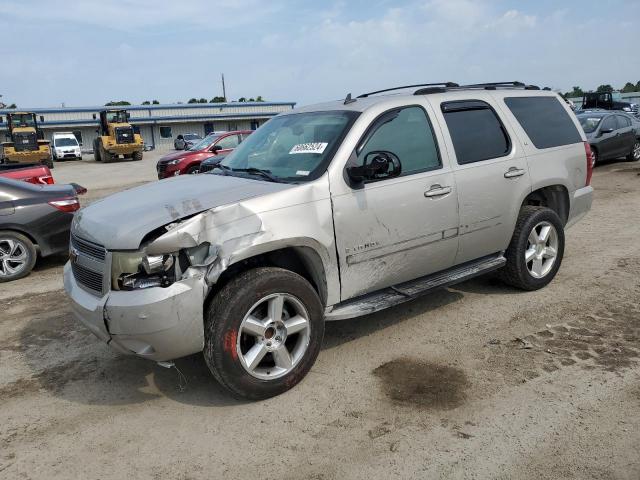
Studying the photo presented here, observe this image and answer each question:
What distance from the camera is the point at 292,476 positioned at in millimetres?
2889

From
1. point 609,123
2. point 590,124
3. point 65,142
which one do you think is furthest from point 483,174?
point 65,142

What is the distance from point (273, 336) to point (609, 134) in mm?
14800

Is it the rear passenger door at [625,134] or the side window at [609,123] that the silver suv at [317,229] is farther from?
the rear passenger door at [625,134]

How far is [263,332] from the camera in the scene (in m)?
3.55

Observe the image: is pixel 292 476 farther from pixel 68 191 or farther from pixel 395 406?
pixel 68 191

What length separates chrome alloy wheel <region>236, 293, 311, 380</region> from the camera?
11.6ft

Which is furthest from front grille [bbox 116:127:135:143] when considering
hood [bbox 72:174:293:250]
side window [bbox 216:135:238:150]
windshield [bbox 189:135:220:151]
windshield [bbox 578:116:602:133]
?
hood [bbox 72:174:293:250]

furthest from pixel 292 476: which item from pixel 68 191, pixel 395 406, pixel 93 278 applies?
pixel 68 191

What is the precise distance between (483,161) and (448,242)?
836 mm

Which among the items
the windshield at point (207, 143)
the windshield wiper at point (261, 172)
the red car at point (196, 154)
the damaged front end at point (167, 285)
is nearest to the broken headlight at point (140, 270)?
the damaged front end at point (167, 285)

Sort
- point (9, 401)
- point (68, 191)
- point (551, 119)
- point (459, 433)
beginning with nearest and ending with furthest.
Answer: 1. point (459, 433)
2. point (9, 401)
3. point (551, 119)
4. point (68, 191)

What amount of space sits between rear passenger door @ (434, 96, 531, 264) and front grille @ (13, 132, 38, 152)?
105 feet

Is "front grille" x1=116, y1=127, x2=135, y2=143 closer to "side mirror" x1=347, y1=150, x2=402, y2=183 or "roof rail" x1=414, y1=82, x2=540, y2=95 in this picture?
"roof rail" x1=414, y1=82, x2=540, y2=95

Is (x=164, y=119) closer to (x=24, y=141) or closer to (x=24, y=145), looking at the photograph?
(x=24, y=141)
